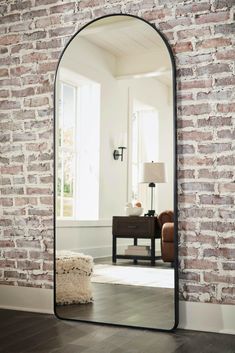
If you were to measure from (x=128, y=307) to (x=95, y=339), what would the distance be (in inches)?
17.7

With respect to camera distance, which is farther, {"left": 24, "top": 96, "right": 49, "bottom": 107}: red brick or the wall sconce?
{"left": 24, "top": 96, "right": 49, "bottom": 107}: red brick

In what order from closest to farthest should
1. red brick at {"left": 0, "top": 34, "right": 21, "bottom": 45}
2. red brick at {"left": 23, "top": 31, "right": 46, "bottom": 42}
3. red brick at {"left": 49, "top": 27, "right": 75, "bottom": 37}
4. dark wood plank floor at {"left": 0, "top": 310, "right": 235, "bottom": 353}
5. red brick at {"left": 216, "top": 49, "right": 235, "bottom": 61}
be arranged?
dark wood plank floor at {"left": 0, "top": 310, "right": 235, "bottom": 353} → red brick at {"left": 216, "top": 49, "right": 235, "bottom": 61} → red brick at {"left": 49, "top": 27, "right": 75, "bottom": 37} → red brick at {"left": 23, "top": 31, "right": 46, "bottom": 42} → red brick at {"left": 0, "top": 34, "right": 21, "bottom": 45}

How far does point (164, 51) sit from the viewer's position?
3.29 m

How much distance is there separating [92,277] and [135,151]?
2.90 ft

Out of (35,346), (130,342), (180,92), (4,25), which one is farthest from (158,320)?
(4,25)

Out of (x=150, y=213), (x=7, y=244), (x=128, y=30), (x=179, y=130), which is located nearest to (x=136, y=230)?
(x=150, y=213)

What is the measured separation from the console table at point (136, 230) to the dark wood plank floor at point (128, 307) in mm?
196

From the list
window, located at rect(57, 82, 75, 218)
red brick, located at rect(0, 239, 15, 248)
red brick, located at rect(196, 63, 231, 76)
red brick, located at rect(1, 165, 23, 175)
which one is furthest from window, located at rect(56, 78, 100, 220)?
red brick, located at rect(196, 63, 231, 76)

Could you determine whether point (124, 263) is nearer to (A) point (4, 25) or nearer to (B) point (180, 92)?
(B) point (180, 92)

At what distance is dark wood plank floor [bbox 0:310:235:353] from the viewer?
2652mm

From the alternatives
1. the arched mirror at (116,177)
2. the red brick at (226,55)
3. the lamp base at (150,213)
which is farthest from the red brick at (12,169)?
the red brick at (226,55)

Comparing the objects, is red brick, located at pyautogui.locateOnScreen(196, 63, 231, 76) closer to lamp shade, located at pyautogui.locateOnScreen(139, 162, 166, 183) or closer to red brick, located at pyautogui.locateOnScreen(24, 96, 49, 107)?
lamp shade, located at pyautogui.locateOnScreen(139, 162, 166, 183)

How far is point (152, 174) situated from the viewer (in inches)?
128

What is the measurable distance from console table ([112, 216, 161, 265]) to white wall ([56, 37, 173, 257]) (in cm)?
5
